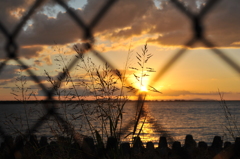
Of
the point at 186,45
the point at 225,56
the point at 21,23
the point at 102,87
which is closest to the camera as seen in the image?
the point at 225,56

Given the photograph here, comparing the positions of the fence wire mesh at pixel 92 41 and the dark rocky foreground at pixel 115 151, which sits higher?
the fence wire mesh at pixel 92 41

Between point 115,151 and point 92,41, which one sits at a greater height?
point 92,41

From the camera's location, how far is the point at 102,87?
4.21ft

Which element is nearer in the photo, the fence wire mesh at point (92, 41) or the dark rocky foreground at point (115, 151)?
the fence wire mesh at point (92, 41)

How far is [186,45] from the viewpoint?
873 mm

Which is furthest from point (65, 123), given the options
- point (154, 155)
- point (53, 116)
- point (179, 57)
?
point (179, 57)

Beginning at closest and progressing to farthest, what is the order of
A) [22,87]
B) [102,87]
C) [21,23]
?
[102,87] < [21,23] < [22,87]

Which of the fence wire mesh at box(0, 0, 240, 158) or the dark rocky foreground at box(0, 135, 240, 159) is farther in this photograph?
the dark rocky foreground at box(0, 135, 240, 159)

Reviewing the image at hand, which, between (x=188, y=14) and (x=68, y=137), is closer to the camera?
(x=188, y=14)

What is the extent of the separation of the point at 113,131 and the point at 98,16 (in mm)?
509

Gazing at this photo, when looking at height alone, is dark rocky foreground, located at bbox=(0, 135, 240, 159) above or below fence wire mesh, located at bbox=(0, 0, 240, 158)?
below

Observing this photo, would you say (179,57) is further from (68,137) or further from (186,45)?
(68,137)

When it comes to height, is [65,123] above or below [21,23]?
below

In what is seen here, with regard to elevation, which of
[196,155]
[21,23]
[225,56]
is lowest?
[196,155]
